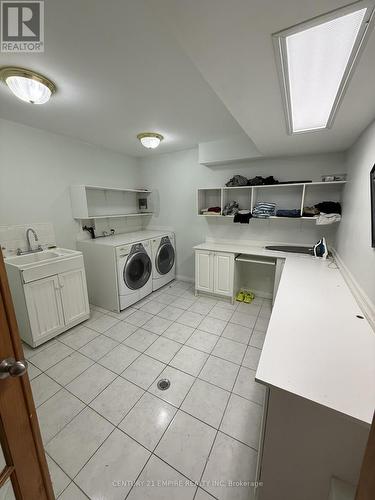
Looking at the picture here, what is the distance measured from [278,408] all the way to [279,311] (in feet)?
1.99

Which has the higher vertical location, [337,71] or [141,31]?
[141,31]

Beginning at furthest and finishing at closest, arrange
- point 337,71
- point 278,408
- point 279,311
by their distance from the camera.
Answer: point 279,311 → point 337,71 → point 278,408

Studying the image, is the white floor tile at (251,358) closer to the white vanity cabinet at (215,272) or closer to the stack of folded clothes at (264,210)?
the white vanity cabinet at (215,272)

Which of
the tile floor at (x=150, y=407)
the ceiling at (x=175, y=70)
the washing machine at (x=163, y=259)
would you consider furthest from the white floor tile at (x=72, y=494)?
the washing machine at (x=163, y=259)

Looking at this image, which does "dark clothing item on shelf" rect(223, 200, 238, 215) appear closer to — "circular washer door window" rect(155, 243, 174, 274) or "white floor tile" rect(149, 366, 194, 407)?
"circular washer door window" rect(155, 243, 174, 274)

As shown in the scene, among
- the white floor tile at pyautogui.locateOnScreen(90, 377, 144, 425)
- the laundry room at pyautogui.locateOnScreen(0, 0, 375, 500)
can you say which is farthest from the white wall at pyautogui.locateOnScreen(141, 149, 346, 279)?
the white floor tile at pyautogui.locateOnScreen(90, 377, 144, 425)

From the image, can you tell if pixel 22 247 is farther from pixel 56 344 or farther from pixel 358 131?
pixel 358 131

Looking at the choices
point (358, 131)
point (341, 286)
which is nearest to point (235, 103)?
point (358, 131)

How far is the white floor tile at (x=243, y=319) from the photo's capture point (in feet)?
8.65

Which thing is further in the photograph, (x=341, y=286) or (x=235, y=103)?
(x=341, y=286)

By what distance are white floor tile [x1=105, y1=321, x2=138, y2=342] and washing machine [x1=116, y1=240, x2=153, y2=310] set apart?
0.34 m

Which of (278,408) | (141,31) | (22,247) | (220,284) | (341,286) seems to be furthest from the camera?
(220,284)

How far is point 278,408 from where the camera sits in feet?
2.82

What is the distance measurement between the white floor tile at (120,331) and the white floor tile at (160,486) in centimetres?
130
